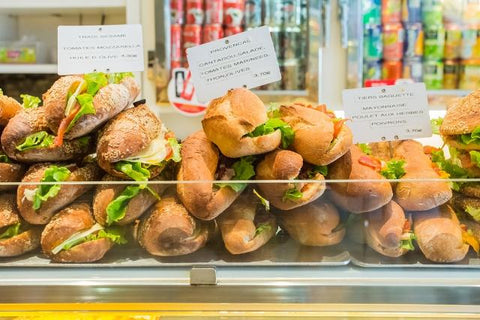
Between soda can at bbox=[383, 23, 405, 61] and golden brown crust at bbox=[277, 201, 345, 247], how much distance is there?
7.43 ft

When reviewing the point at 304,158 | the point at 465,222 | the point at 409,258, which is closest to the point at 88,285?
the point at 304,158

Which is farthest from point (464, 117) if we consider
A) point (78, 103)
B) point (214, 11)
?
point (214, 11)

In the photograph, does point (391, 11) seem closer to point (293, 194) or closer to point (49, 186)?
point (293, 194)

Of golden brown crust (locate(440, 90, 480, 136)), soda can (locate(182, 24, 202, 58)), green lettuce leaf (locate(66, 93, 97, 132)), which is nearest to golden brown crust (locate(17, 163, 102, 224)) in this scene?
green lettuce leaf (locate(66, 93, 97, 132))

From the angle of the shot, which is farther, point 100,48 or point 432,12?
point 432,12

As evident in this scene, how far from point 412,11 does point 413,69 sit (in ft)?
1.04

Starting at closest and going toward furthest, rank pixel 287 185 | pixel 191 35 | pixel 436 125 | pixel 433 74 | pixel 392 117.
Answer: pixel 287 185 < pixel 392 117 < pixel 436 125 < pixel 191 35 < pixel 433 74

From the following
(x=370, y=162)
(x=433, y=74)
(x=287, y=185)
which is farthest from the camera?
(x=433, y=74)

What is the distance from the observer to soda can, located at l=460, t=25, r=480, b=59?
10.4 feet

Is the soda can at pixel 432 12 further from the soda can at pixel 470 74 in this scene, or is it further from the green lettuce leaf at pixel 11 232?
the green lettuce leaf at pixel 11 232

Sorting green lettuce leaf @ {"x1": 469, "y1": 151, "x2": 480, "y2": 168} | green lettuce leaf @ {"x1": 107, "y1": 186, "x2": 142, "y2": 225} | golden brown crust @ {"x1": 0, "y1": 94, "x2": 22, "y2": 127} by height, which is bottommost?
green lettuce leaf @ {"x1": 107, "y1": 186, "x2": 142, "y2": 225}

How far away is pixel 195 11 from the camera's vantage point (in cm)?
310

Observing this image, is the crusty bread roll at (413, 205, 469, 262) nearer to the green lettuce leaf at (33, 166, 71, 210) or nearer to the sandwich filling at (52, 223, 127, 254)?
the sandwich filling at (52, 223, 127, 254)

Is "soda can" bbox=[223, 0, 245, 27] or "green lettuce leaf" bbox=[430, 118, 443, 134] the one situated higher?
"soda can" bbox=[223, 0, 245, 27]
